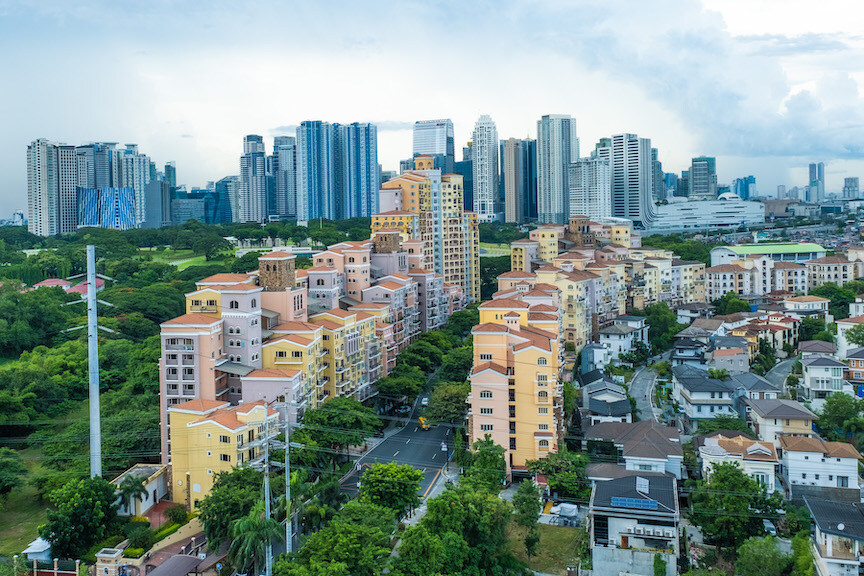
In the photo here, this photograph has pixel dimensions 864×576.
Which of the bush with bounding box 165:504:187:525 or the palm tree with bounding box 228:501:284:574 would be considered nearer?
the palm tree with bounding box 228:501:284:574

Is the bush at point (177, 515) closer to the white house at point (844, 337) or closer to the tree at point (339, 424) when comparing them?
the tree at point (339, 424)

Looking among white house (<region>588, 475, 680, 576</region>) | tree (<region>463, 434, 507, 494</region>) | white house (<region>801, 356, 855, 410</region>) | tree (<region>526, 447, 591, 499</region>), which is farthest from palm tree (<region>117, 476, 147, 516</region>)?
white house (<region>801, 356, 855, 410</region>)

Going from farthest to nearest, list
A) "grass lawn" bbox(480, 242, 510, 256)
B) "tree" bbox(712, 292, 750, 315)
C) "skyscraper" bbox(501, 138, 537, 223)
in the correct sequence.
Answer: "skyscraper" bbox(501, 138, 537, 223), "grass lawn" bbox(480, 242, 510, 256), "tree" bbox(712, 292, 750, 315)

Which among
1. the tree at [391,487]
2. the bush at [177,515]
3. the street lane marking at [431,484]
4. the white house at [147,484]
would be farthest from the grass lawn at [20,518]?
the street lane marking at [431,484]

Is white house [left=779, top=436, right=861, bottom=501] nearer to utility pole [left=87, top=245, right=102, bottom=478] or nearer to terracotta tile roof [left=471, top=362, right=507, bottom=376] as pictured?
terracotta tile roof [left=471, top=362, right=507, bottom=376]

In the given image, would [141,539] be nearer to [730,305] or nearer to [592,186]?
[730,305]
